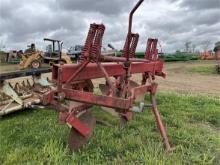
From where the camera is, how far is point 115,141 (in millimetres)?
4676

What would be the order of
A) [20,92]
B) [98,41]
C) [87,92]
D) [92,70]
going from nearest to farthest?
[87,92], [98,41], [92,70], [20,92]

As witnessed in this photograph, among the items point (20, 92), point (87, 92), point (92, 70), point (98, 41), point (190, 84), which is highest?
point (98, 41)

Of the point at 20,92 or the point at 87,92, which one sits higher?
the point at 87,92

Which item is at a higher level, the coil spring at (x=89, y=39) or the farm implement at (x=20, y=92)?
the coil spring at (x=89, y=39)

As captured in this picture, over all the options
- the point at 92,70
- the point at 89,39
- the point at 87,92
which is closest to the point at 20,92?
the point at 92,70

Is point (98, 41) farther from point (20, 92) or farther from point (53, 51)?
point (53, 51)

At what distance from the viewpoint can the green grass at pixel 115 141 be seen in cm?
415

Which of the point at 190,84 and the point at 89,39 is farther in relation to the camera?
the point at 190,84

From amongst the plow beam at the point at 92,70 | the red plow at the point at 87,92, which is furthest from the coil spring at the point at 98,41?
the plow beam at the point at 92,70

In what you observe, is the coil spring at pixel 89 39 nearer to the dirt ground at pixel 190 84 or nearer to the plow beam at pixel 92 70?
the plow beam at pixel 92 70

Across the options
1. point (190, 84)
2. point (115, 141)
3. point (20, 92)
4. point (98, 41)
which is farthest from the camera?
point (190, 84)

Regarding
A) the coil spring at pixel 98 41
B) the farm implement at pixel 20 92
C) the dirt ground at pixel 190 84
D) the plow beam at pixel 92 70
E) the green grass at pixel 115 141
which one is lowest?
the dirt ground at pixel 190 84

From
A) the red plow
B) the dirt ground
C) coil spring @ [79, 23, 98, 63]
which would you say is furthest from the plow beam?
the dirt ground

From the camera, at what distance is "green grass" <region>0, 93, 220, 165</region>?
13.6ft
